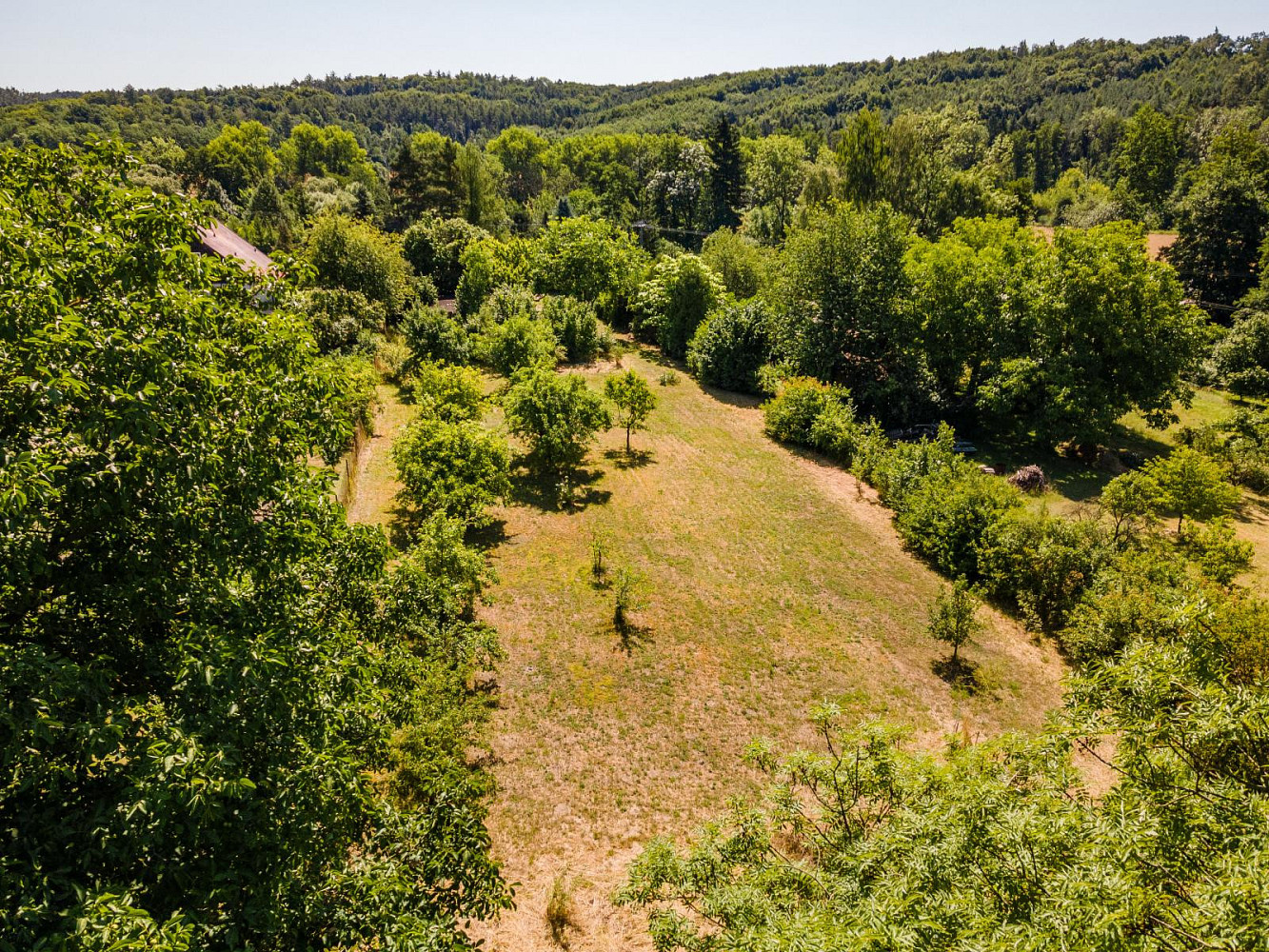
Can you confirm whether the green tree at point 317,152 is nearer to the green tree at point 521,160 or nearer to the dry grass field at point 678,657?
the green tree at point 521,160

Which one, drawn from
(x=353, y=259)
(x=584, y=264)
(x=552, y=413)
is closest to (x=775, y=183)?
(x=584, y=264)

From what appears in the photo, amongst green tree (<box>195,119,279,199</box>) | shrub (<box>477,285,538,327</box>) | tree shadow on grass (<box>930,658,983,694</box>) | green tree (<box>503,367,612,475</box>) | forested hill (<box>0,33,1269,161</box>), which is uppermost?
forested hill (<box>0,33,1269,161</box>)

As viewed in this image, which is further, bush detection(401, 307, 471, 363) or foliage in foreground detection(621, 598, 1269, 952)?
bush detection(401, 307, 471, 363)

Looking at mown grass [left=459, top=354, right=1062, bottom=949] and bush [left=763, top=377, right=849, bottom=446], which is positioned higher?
bush [left=763, top=377, right=849, bottom=446]

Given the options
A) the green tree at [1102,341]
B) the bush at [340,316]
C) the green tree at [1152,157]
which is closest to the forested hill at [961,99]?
the green tree at [1152,157]

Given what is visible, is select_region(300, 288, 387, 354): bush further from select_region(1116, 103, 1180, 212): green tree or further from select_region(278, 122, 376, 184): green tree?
select_region(1116, 103, 1180, 212): green tree

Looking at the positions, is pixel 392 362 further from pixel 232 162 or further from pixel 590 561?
pixel 232 162

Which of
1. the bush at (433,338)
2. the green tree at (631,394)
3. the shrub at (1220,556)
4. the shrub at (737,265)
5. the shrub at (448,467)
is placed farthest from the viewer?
the shrub at (737,265)

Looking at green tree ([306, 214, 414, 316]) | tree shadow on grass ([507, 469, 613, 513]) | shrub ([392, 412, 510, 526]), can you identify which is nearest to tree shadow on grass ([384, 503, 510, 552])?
shrub ([392, 412, 510, 526])
